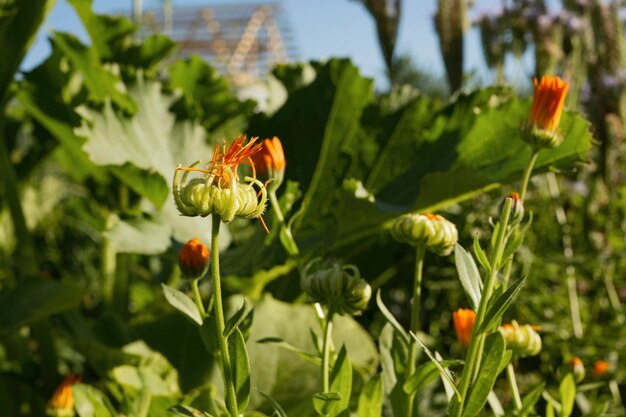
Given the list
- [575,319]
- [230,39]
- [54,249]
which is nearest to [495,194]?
[575,319]

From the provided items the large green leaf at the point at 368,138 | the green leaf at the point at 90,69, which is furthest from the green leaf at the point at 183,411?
the green leaf at the point at 90,69

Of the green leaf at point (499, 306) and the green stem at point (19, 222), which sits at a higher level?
the green leaf at point (499, 306)

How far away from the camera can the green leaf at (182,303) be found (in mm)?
448

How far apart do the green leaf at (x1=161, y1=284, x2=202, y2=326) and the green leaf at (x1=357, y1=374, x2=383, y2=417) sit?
119 millimetres

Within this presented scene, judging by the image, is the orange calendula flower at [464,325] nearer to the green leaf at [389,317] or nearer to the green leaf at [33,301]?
the green leaf at [389,317]

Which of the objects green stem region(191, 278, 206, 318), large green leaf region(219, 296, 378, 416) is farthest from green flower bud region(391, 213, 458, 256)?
large green leaf region(219, 296, 378, 416)

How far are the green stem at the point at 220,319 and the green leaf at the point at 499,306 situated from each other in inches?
5.6

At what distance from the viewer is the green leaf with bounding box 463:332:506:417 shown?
444 millimetres

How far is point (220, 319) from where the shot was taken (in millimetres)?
387

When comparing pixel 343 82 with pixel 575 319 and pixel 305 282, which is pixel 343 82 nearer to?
pixel 575 319

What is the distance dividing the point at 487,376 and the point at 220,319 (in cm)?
17

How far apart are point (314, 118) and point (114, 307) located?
45cm

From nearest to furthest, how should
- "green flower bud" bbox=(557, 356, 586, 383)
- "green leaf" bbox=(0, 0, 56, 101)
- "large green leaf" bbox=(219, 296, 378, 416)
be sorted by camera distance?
"green flower bud" bbox=(557, 356, 586, 383)
"large green leaf" bbox=(219, 296, 378, 416)
"green leaf" bbox=(0, 0, 56, 101)

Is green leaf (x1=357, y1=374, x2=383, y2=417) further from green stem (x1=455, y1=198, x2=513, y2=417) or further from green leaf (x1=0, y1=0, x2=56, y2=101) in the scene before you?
green leaf (x1=0, y1=0, x2=56, y2=101)
